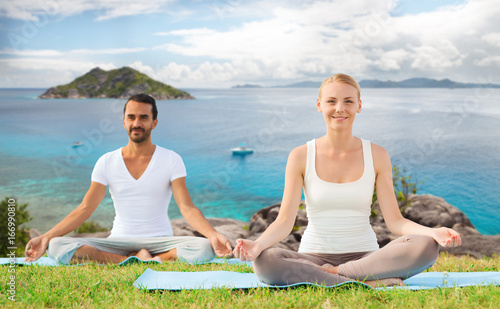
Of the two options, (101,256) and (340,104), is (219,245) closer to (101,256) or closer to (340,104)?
(101,256)

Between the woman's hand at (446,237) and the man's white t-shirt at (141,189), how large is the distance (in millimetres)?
2258

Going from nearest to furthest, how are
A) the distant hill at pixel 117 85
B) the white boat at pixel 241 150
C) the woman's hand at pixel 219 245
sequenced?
the woman's hand at pixel 219 245 < the white boat at pixel 241 150 < the distant hill at pixel 117 85

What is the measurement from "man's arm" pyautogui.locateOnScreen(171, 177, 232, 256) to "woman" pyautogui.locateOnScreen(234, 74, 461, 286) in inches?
34.2

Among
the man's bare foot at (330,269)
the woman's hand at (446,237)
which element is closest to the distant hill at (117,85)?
the man's bare foot at (330,269)

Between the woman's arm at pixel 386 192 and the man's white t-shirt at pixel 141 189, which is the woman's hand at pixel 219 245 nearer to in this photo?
the man's white t-shirt at pixel 141 189

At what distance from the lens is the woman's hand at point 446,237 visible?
8.08 feet

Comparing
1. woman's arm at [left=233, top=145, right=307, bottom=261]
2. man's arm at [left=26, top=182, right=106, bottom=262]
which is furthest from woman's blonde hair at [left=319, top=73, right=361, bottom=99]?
man's arm at [left=26, top=182, right=106, bottom=262]

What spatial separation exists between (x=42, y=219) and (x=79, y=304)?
1811cm

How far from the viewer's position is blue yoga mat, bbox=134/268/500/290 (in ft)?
8.82

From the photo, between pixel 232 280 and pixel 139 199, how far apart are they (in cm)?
153

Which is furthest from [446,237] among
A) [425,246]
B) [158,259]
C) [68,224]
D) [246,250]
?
[68,224]

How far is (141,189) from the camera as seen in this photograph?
13.2ft

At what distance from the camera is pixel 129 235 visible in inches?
160

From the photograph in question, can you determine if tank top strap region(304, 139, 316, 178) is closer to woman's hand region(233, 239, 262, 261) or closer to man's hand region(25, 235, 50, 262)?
woman's hand region(233, 239, 262, 261)
